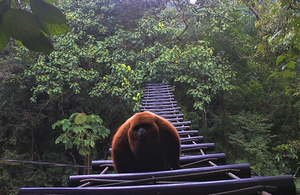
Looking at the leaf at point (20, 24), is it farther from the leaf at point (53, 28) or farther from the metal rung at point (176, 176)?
the metal rung at point (176, 176)

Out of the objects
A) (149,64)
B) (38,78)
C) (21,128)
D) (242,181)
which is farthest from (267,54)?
(21,128)

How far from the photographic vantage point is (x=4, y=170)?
567cm

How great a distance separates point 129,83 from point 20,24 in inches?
182

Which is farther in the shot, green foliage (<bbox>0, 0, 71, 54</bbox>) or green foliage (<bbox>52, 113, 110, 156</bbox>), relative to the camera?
green foliage (<bbox>52, 113, 110, 156</bbox>)

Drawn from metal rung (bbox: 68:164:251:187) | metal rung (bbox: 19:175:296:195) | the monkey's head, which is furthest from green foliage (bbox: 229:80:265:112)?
metal rung (bbox: 19:175:296:195)

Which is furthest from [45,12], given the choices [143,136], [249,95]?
[249,95]

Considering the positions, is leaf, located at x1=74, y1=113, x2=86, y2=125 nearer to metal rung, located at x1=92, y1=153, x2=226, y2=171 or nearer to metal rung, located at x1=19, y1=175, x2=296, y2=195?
metal rung, located at x1=92, y1=153, x2=226, y2=171

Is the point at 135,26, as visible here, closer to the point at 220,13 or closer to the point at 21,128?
the point at 220,13

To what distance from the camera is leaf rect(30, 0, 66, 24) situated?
1.63 feet

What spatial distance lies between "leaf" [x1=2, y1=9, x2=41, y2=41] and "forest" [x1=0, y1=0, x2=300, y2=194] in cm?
427

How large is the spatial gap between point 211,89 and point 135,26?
2637mm

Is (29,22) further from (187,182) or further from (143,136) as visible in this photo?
(143,136)

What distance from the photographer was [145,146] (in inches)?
56.2

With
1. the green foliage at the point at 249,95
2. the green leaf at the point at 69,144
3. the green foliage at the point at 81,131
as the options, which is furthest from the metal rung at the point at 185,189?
the green foliage at the point at 249,95
